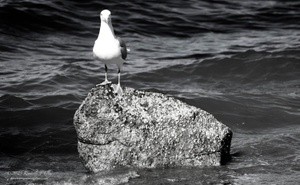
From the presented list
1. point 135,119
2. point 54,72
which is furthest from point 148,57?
point 135,119

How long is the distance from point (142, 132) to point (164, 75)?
5.05 m

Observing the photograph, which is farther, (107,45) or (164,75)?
(164,75)

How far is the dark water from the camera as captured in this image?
24.0 ft

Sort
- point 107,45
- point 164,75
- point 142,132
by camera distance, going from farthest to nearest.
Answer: point 164,75, point 142,132, point 107,45

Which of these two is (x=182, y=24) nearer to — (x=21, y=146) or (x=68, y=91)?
(x=68, y=91)

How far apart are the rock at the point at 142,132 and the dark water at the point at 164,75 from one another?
6.3 inches

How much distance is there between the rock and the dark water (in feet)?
0.52

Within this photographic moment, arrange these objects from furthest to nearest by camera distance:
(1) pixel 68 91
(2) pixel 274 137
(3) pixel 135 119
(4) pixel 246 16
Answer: (4) pixel 246 16
(1) pixel 68 91
(2) pixel 274 137
(3) pixel 135 119

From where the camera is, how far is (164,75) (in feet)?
38.6

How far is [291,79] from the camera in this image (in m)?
11.6

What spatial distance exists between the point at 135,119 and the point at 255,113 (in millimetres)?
3486

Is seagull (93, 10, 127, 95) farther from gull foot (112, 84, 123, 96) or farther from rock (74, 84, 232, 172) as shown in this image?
rock (74, 84, 232, 172)

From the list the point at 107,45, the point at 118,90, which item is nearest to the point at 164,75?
the point at 118,90

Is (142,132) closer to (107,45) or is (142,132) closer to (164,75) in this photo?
(107,45)
